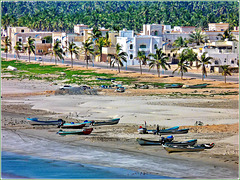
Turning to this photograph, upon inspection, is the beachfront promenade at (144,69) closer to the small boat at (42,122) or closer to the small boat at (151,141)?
the small boat at (42,122)

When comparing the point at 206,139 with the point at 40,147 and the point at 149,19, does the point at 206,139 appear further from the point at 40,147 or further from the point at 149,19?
the point at 149,19

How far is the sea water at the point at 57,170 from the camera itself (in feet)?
111

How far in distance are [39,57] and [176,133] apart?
308 ft

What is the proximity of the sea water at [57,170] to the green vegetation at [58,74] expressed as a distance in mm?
43311

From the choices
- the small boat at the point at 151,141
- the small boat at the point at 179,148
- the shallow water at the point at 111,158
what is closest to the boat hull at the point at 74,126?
the shallow water at the point at 111,158

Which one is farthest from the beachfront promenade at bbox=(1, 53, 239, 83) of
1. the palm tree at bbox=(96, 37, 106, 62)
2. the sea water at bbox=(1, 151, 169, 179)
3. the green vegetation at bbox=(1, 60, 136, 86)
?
the sea water at bbox=(1, 151, 169, 179)

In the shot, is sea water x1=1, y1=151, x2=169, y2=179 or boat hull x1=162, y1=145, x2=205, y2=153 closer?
sea water x1=1, y1=151, x2=169, y2=179

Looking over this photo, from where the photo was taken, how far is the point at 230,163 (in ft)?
117

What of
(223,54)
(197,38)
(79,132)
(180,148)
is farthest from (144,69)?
(180,148)

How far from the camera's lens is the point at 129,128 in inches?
1849

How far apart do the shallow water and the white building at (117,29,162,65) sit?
213ft

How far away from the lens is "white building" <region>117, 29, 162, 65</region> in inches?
4257

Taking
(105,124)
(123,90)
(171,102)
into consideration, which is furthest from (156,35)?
(105,124)

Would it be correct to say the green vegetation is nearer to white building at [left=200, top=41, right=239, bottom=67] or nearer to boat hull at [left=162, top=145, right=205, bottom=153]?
white building at [left=200, top=41, right=239, bottom=67]
